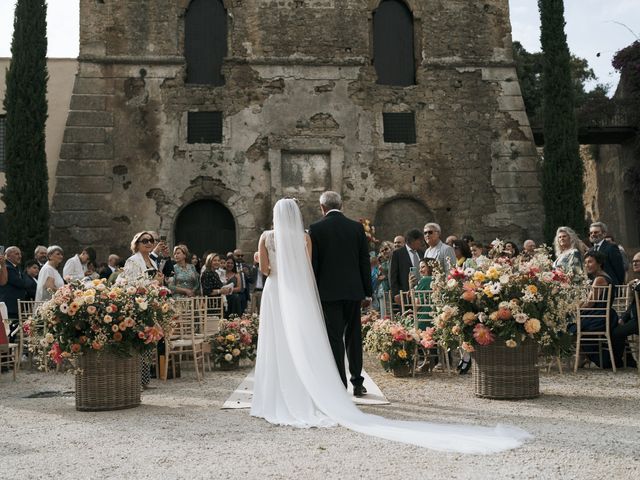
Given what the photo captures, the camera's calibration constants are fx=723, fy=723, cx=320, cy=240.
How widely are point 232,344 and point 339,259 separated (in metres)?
3.51

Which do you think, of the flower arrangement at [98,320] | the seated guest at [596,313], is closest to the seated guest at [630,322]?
the seated guest at [596,313]

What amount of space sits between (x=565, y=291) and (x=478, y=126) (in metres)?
13.1

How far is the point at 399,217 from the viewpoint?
19219 millimetres

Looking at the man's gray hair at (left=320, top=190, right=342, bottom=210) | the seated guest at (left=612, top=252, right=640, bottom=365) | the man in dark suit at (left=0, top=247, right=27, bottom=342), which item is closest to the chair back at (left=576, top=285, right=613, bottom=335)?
the seated guest at (left=612, top=252, right=640, bottom=365)

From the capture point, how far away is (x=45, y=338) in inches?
271

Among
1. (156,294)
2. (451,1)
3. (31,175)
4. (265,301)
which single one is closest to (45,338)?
(156,294)

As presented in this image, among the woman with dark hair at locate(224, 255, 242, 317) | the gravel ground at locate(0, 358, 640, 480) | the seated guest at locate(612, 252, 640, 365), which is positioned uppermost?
the woman with dark hair at locate(224, 255, 242, 317)

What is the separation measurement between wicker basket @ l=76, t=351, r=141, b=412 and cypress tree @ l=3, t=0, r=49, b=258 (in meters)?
11.3

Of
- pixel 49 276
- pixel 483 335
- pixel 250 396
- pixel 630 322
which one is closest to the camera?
pixel 483 335

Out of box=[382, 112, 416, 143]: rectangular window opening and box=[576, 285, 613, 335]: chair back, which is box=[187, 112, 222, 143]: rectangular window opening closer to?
box=[382, 112, 416, 143]: rectangular window opening

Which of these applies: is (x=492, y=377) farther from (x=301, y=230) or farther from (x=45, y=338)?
(x=45, y=338)

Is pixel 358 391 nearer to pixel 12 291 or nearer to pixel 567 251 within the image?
pixel 567 251

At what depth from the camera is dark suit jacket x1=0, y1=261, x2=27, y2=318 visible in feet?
35.0

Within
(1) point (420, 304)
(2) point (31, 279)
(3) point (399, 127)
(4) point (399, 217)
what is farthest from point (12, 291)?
(3) point (399, 127)
